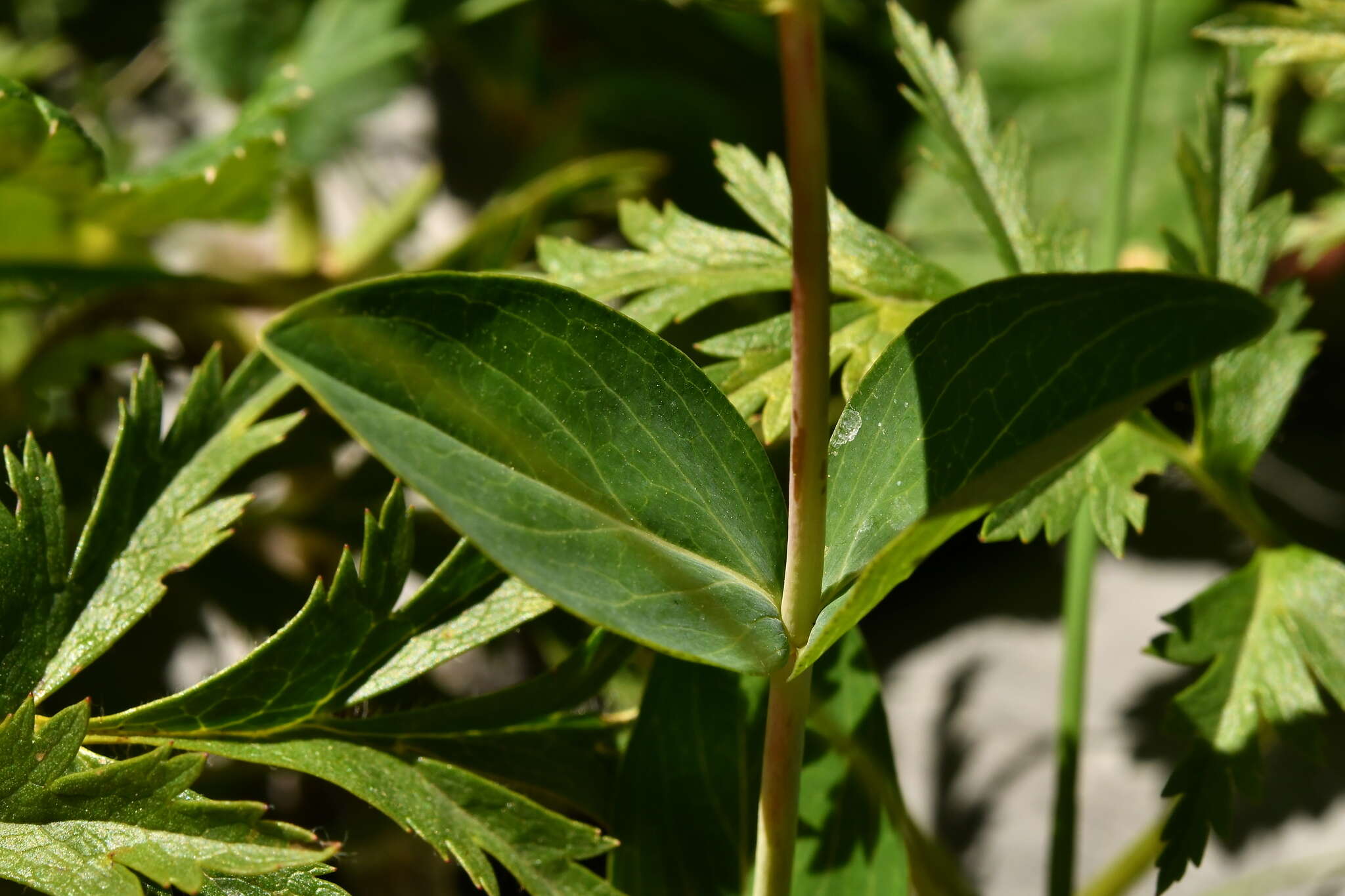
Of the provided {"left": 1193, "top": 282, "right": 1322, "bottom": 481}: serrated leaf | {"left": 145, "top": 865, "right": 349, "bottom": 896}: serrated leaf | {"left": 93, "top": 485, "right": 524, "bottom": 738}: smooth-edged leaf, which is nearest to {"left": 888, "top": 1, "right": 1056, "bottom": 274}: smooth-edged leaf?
{"left": 1193, "top": 282, "right": 1322, "bottom": 481}: serrated leaf

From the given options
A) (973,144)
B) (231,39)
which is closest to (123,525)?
(973,144)

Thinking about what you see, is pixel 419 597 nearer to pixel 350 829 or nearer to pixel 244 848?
pixel 244 848

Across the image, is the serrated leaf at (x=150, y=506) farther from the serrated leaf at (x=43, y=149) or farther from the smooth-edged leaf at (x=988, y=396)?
the smooth-edged leaf at (x=988, y=396)

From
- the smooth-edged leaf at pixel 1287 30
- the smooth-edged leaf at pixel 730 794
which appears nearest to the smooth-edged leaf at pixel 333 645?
the smooth-edged leaf at pixel 730 794

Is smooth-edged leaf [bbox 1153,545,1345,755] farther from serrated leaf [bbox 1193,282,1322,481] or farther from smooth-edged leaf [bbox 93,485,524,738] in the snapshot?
smooth-edged leaf [bbox 93,485,524,738]

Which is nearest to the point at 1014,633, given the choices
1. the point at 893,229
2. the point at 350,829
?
the point at 893,229

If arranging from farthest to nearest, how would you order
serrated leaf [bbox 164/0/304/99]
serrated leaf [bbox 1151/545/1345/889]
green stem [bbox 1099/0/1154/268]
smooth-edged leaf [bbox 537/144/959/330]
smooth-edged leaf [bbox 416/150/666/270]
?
serrated leaf [bbox 164/0/304/99] → smooth-edged leaf [bbox 416/150/666/270] → green stem [bbox 1099/0/1154/268] → smooth-edged leaf [bbox 537/144/959/330] → serrated leaf [bbox 1151/545/1345/889]
